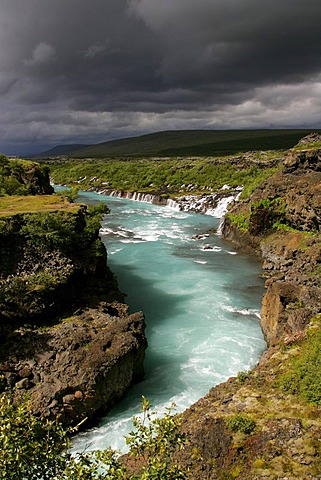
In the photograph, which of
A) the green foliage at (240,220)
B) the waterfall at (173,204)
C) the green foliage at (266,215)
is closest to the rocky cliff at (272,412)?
the green foliage at (266,215)

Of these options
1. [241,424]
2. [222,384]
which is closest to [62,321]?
[222,384]

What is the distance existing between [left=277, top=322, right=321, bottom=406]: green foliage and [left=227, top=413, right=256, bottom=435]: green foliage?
2464 mm

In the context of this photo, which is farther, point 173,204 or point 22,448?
point 173,204

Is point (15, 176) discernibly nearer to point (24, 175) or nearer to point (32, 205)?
point (24, 175)

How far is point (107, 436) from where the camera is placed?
16891 millimetres

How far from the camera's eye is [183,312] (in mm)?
29953

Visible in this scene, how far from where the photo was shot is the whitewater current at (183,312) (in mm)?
19781

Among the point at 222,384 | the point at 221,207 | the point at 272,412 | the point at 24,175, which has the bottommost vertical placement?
the point at 222,384

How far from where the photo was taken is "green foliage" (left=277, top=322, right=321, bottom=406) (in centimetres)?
1441

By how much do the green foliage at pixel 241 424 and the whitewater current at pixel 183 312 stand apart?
568 cm

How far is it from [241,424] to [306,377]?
358cm

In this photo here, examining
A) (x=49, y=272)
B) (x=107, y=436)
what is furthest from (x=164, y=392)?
(x=49, y=272)

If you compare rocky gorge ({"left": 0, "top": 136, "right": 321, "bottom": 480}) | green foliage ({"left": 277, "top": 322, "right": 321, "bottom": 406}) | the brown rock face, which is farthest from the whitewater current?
green foliage ({"left": 277, "top": 322, "right": 321, "bottom": 406})

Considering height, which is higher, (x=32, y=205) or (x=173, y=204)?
(x=32, y=205)
